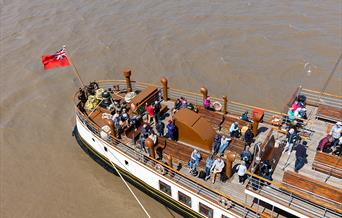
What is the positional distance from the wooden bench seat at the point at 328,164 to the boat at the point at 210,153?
0.16 ft

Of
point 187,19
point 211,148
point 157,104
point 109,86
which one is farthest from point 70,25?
point 211,148

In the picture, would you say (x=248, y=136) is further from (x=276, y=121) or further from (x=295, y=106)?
(x=295, y=106)

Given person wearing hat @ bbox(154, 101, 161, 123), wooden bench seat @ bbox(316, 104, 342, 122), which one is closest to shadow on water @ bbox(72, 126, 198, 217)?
person wearing hat @ bbox(154, 101, 161, 123)

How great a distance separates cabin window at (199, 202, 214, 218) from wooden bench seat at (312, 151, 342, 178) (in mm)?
6199

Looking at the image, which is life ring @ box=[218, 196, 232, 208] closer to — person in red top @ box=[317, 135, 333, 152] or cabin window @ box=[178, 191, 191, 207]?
cabin window @ box=[178, 191, 191, 207]

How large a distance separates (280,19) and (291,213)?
33.7 meters

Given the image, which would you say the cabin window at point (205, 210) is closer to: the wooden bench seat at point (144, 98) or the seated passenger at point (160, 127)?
the seated passenger at point (160, 127)

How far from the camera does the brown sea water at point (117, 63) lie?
2327 centimetres

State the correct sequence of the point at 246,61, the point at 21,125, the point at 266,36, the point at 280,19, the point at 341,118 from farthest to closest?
the point at 280,19 → the point at 266,36 → the point at 246,61 → the point at 21,125 → the point at 341,118

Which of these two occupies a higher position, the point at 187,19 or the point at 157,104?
the point at 187,19

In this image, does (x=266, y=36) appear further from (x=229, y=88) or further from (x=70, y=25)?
(x=70, y=25)

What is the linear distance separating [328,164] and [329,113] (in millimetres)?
4890

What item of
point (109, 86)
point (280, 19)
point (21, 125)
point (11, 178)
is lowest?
point (11, 178)

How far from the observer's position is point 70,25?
45844 mm
